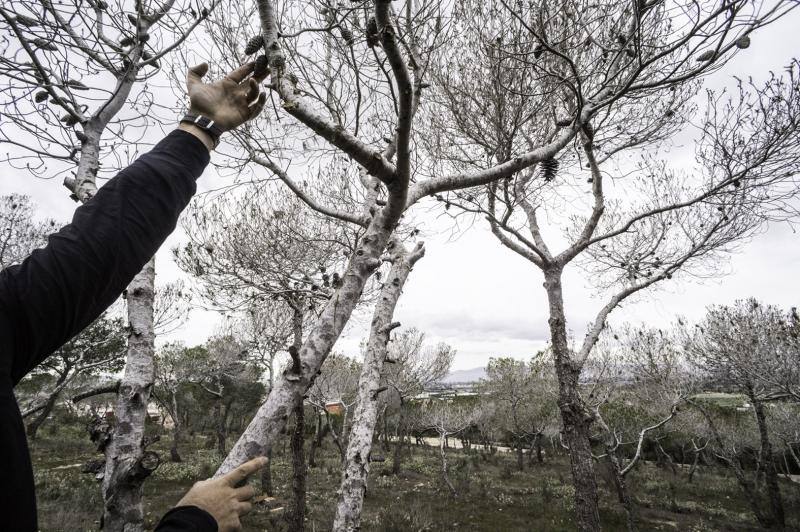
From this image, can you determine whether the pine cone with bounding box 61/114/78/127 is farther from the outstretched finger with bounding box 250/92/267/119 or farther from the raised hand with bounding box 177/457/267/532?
the raised hand with bounding box 177/457/267/532

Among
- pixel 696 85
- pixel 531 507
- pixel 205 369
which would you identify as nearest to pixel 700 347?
pixel 531 507

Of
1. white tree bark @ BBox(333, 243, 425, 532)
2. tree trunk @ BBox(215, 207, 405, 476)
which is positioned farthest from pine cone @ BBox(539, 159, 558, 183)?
white tree bark @ BBox(333, 243, 425, 532)

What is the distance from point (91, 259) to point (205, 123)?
0.59 metres

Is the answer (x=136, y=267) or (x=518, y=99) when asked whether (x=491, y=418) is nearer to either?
(x=518, y=99)

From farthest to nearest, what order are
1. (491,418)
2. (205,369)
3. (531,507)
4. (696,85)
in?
(491,418) → (205,369) → (531,507) → (696,85)

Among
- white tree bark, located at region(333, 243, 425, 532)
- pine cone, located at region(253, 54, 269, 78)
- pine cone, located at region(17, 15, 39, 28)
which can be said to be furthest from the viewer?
white tree bark, located at region(333, 243, 425, 532)

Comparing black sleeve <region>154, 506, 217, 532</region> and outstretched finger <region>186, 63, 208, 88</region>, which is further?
outstretched finger <region>186, 63, 208, 88</region>

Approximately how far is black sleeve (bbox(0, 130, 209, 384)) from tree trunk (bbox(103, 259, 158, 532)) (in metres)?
1.98

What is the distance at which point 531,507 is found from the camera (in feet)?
55.7

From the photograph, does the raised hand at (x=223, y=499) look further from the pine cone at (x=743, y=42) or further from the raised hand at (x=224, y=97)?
the pine cone at (x=743, y=42)

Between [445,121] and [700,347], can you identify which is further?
[700,347]

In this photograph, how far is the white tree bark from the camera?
3.84 m

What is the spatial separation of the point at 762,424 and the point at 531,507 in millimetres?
10198

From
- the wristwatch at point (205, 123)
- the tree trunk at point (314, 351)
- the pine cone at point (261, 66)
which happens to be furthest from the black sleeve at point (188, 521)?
the pine cone at point (261, 66)
